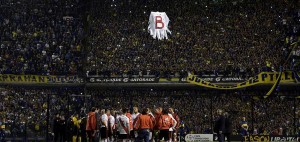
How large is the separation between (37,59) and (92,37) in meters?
5.18

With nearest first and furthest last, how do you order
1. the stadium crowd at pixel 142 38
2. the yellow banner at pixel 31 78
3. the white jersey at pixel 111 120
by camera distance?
the white jersey at pixel 111 120, the stadium crowd at pixel 142 38, the yellow banner at pixel 31 78

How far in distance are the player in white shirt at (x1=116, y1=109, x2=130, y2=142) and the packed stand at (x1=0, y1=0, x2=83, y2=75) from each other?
78.7 feet

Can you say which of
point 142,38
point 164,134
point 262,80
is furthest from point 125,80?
point 164,134

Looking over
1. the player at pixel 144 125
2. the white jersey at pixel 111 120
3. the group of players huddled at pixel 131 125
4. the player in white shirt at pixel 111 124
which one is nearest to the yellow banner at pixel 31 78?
the group of players huddled at pixel 131 125

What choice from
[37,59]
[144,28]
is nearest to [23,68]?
[37,59]

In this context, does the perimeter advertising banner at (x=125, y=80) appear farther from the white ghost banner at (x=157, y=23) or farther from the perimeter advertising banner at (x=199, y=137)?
the perimeter advertising banner at (x=199, y=137)

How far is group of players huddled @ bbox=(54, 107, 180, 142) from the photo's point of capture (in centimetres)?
2302

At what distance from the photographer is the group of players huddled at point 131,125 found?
23019 mm

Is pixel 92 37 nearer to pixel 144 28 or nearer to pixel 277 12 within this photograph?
pixel 144 28

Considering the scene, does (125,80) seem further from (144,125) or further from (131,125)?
(144,125)

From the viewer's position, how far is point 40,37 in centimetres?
5138

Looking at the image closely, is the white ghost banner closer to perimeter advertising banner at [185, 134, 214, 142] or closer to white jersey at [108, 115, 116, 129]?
perimeter advertising banner at [185, 134, 214, 142]

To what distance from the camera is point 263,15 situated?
5012 cm

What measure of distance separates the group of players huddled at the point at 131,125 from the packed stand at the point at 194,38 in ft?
64.2
